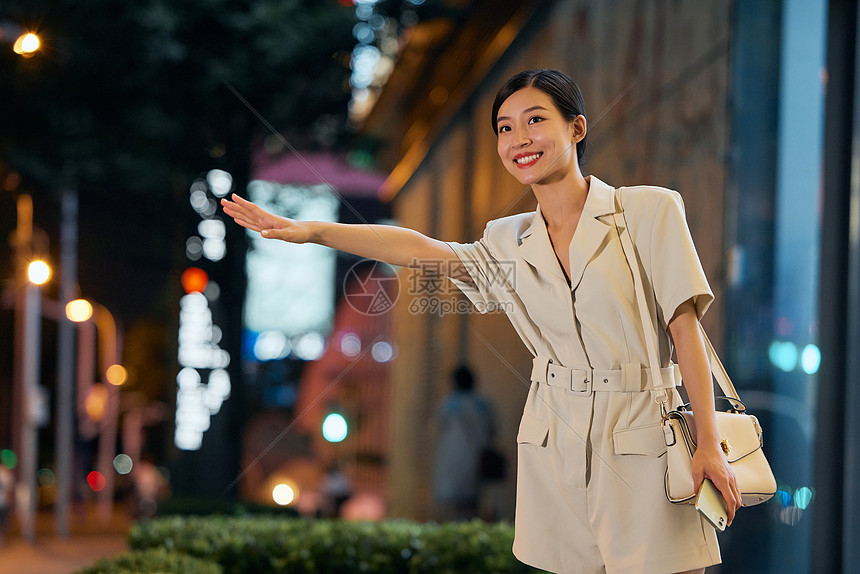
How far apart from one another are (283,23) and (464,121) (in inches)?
106

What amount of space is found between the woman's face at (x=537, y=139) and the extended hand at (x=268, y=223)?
1.84 feet

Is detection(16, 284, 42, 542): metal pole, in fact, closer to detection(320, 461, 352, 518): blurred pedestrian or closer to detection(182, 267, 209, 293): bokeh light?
detection(320, 461, 352, 518): blurred pedestrian

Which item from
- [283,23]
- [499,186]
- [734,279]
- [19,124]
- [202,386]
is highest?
[283,23]

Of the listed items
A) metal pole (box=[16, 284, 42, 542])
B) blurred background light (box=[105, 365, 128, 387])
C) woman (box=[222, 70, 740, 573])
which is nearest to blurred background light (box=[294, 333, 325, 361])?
metal pole (box=[16, 284, 42, 542])

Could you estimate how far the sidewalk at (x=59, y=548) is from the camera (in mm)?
9539

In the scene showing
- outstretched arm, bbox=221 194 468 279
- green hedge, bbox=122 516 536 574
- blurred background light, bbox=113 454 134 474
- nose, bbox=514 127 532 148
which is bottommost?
blurred background light, bbox=113 454 134 474

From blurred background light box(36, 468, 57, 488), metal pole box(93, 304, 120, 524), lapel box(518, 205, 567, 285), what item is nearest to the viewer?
lapel box(518, 205, 567, 285)

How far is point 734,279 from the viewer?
5.09 metres

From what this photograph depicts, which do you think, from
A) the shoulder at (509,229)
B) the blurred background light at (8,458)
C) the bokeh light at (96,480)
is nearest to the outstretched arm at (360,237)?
the shoulder at (509,229)

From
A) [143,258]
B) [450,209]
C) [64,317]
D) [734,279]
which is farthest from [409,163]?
[734,279]

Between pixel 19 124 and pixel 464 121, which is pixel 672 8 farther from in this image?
pixel 19 124

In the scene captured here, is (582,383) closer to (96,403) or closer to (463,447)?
(463,447)

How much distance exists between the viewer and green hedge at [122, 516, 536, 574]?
4.50 metres

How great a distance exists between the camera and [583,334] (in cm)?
218
